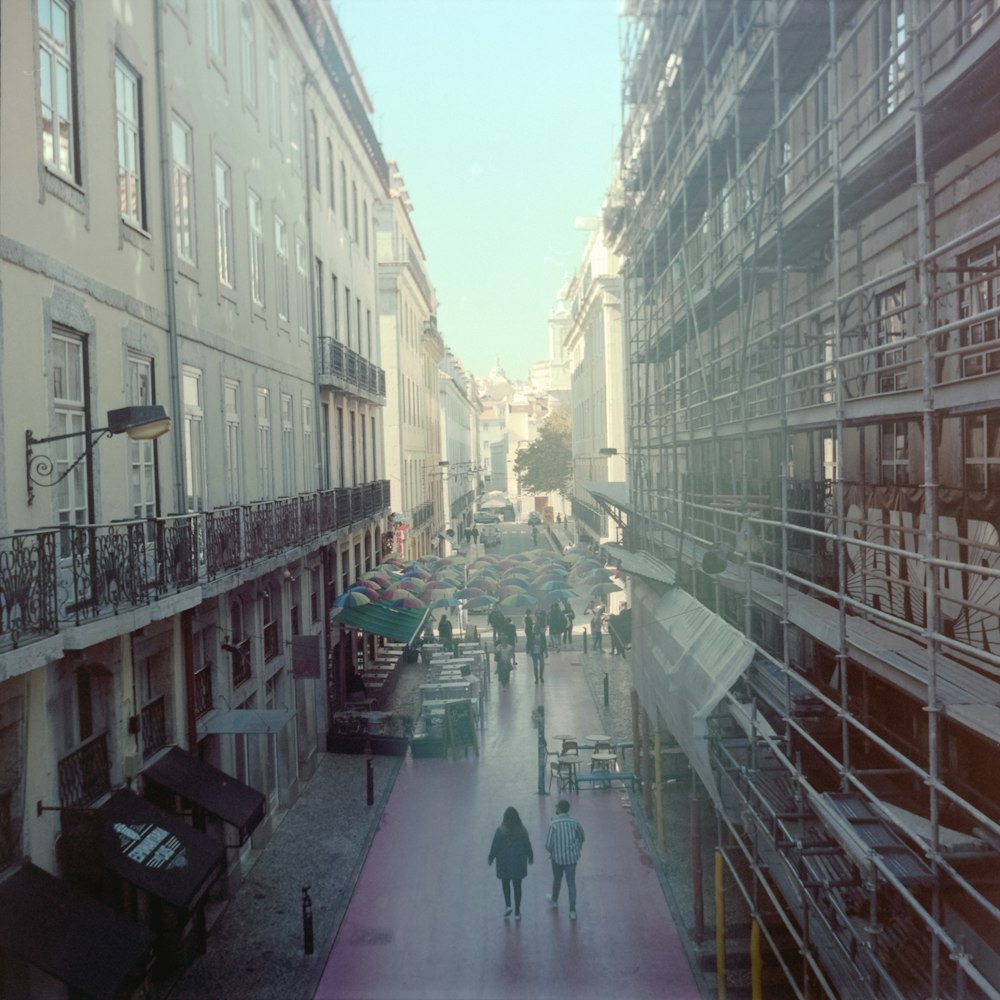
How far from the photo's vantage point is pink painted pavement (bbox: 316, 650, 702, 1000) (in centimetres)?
1136

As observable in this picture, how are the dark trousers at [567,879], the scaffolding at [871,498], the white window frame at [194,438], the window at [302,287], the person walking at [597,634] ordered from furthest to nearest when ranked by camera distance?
the person walking at [597,634], the window at [302,287], the white window frame at [194,438], the dark trousers at [567,879], the scaffolding at [871,498]

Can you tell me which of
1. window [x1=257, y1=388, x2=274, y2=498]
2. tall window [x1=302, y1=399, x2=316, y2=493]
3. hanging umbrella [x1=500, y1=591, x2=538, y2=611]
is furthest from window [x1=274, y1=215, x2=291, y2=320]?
hanging umbrella [x1=500, y1=591, x2=538, y2=611]

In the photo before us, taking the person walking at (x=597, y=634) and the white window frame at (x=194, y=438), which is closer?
the white window frame at (x=194, y=438)

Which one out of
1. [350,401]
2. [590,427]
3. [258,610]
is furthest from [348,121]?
[590,427]

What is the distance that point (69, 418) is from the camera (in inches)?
417

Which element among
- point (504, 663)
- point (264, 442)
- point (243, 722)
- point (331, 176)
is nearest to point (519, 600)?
point (504, 663)

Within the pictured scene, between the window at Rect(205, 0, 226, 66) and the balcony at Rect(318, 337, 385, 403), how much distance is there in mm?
7721

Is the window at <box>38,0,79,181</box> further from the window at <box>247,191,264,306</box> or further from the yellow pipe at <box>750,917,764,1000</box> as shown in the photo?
the yellow pipe at <box>750,917,764,1000</box>

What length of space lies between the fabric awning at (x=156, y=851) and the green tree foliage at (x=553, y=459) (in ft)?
227

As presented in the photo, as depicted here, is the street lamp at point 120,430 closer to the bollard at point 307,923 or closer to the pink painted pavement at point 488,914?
the bollard at point 307,923

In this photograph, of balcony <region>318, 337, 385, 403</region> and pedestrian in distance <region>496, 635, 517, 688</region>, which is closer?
balcony <region>318, 337, 385, 403</region>

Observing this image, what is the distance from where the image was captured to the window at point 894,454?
1017cm

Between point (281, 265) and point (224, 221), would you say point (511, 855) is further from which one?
point (281, 265)

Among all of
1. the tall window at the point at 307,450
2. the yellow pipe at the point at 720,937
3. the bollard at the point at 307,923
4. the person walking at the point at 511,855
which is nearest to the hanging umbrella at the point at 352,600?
the tall window at the point at 307,450
